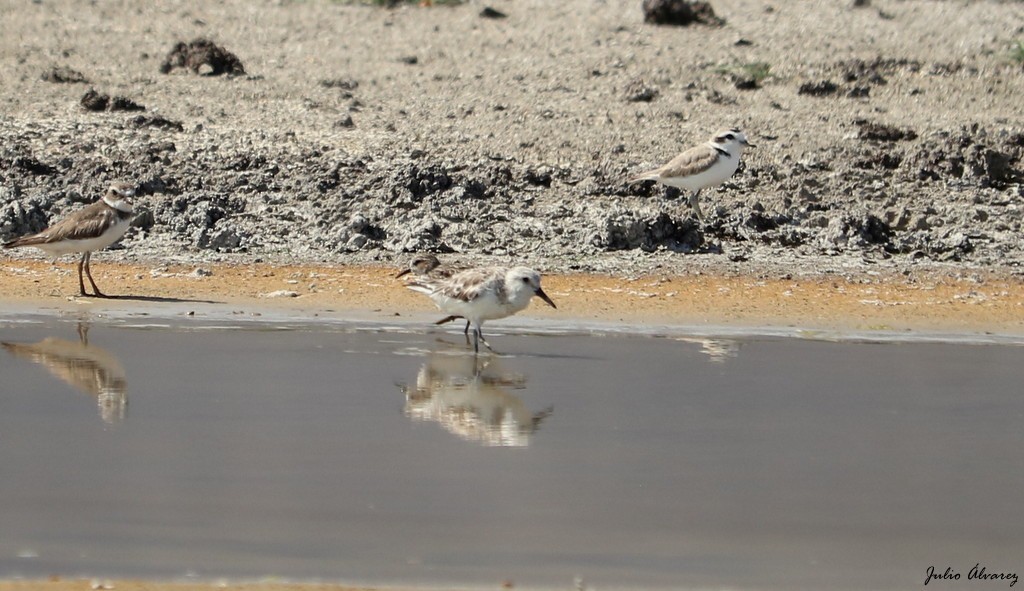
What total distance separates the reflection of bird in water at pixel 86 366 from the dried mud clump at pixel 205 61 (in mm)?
8721

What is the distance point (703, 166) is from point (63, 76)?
8568 mm

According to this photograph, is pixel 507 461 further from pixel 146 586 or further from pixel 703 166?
pixel 703 166

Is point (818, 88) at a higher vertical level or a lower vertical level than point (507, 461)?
lower

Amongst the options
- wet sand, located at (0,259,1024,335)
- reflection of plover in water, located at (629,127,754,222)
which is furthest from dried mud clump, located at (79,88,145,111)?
reflection of plover in water, located at (629,127,754,222)

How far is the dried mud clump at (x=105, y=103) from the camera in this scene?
61.9ft

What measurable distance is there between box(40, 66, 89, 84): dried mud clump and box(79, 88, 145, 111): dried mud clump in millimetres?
1116

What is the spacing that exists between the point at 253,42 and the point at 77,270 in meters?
7.52

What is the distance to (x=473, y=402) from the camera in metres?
10.0

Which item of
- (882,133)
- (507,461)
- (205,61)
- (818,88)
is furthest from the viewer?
(205,61)

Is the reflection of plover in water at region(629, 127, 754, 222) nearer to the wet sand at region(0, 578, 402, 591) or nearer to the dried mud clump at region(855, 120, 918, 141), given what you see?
the dried mud clump at region(855, 120, 918, 141)

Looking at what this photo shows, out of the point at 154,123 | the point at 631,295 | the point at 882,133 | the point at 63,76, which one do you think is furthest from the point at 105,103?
the point at 882,133

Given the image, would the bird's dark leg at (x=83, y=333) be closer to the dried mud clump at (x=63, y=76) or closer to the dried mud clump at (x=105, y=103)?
the dried mud clump at (x=105, y=103)

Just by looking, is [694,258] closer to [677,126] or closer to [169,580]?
[677,126]

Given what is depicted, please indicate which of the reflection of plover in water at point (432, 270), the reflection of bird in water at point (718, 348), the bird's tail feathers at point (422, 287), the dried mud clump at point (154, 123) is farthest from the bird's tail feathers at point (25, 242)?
the reflection of bird in water at point (718, 348)
